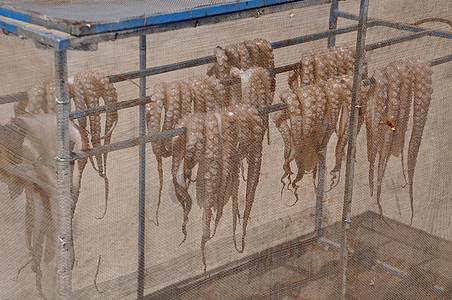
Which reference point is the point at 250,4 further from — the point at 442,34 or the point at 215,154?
the point at 442,34

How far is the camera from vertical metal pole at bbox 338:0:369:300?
145 inches

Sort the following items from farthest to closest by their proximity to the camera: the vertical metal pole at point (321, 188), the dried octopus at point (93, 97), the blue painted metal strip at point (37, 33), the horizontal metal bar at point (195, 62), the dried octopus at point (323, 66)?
the vertical metal pole at point (321, 188), the dried octopus at point (323, 66), the horizontal metal bar at point (195, 62), the dried octopus at point (93, 97), the blue painted metal strip at point (37, 33)

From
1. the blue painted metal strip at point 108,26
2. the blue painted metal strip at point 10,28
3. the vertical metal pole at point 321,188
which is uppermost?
the blue painted metal strip at point 108,26

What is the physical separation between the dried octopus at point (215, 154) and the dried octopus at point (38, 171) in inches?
18.0

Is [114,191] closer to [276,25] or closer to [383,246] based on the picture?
[276,25]

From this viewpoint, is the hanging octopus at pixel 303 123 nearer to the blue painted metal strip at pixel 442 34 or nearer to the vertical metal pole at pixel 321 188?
the vertical metal pole at pixel 321 188

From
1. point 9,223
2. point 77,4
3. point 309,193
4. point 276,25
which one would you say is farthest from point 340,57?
point 9,223

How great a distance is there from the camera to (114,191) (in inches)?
135

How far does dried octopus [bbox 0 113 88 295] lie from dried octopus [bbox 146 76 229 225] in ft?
1.30

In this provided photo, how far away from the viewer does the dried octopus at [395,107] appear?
3916 mm

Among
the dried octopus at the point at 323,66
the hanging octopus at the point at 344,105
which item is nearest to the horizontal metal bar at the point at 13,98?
the dried octopus at the point at 323,66

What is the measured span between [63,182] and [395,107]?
184 centimetres

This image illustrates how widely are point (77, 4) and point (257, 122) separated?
98 centimetres

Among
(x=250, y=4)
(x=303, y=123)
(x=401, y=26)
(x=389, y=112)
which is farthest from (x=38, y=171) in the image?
(x=401, y=26)
